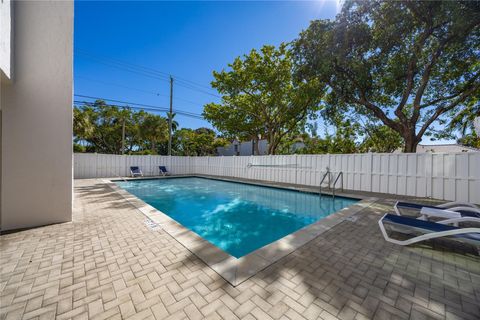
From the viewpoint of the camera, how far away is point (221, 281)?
88.5 inches

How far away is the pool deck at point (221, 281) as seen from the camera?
183 centimetres

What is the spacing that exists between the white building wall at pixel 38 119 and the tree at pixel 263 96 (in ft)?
40.6

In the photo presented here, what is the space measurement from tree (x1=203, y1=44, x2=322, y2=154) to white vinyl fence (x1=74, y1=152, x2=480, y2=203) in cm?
479

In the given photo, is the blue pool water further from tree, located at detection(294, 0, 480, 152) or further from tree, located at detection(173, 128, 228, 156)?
tree, located at detection(173, 128, 228, 156)

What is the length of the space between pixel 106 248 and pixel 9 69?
360 centimetres

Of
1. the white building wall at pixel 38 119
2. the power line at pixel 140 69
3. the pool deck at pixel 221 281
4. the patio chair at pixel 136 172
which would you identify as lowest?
the pool deck at pixel 221 281

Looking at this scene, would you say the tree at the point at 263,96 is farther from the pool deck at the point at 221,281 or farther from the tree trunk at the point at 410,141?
the pool deck at the point at 221,281

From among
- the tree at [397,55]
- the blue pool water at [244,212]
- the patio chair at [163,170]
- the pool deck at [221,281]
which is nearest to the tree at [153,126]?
the patio chair at [163,170]

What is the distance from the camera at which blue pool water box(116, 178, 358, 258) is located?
4.90 m

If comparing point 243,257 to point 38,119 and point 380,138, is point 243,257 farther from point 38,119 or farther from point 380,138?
point 380,138

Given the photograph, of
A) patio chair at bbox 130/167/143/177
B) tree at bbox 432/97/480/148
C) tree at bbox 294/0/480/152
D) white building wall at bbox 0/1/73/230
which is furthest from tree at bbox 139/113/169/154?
tree at bbox 432/97/480/148

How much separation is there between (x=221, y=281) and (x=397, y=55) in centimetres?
1285

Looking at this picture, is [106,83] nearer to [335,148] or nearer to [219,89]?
[219,89]

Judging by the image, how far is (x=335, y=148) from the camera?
70.8 feet
